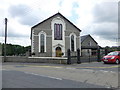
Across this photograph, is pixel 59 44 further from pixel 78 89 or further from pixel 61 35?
pixel 78 89

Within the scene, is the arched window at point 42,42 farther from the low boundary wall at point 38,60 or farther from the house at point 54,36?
the low boundary wall at point 38,60

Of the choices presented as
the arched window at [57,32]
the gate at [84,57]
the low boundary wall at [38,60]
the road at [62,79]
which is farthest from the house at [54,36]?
the road at [62,79]

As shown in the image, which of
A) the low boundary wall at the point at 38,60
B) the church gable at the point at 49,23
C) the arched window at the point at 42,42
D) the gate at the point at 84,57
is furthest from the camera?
the church gable at the point at 49,23

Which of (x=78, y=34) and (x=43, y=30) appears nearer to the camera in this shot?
(x=43, y=30)

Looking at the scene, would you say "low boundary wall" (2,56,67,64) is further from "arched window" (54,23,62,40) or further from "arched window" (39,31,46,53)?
"arched window" (54,23,62,40)

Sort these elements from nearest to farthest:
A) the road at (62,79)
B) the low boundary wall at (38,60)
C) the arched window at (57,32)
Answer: the road at (62,79), the low boundary wall at (38,60), the arched window at (57,32)

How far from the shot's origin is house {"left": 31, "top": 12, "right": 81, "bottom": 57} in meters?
30.3

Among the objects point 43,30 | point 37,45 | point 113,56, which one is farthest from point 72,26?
point 113,56

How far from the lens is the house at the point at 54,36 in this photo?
3033cm

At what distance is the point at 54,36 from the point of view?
31.9 metres

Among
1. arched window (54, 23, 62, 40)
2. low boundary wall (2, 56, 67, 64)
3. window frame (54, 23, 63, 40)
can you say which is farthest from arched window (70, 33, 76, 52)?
low boundary wall (2, 56, 67, 64)

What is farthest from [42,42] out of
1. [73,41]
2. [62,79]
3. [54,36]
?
[62,79]

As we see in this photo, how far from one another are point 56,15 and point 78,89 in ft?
93.5

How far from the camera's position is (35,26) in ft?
100
